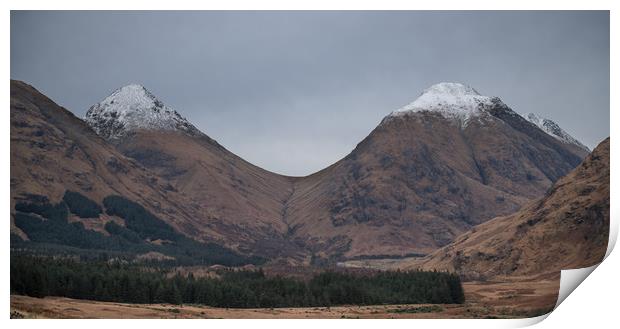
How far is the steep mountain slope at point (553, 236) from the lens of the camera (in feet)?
481

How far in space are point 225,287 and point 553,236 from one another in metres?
65.9

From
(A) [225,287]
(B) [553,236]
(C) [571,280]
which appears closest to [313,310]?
(A) [225,287]

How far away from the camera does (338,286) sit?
5192 inches

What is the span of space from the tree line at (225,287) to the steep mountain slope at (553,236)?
25457 millimetres

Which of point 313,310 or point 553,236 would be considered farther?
point 553,236

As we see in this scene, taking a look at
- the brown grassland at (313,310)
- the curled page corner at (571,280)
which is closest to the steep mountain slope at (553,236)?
the curled page corner at (571,280)

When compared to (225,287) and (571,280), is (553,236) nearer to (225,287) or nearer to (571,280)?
(571,280)

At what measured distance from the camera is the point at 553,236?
156375mm

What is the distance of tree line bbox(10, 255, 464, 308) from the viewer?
11807 cm

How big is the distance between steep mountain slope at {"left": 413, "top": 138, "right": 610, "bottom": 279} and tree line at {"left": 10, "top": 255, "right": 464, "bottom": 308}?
25457 mm

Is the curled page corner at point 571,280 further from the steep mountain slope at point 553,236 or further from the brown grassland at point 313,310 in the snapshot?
the steep mountain slope at point 553,236

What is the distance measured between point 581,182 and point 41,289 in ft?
342

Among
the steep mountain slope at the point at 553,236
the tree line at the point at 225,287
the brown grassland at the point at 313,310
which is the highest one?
the steep mountain slope at the point at 553,236
